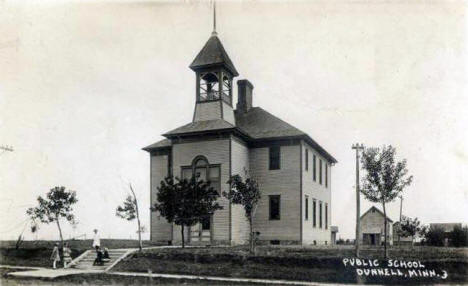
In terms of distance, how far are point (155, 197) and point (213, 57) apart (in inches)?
421

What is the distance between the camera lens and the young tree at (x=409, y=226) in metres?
47.5

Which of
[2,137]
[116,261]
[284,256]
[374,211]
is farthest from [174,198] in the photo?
[374,211]

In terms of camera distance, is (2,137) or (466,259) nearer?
(466,259)

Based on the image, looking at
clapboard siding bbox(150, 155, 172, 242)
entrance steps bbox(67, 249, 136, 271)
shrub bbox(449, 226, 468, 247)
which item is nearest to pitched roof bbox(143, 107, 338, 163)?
clapboard siding bbox(150, 155, 172, 242)

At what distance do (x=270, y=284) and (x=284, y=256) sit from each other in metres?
3.88

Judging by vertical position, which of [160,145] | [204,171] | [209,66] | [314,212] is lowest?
[314,212]

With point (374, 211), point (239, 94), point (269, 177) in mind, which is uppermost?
point (239, 94)

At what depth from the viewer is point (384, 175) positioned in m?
25.0

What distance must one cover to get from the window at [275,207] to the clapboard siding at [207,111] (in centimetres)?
651

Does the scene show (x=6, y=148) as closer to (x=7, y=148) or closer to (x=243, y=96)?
(x=7, y=148)

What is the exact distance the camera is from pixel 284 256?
22.1 metres

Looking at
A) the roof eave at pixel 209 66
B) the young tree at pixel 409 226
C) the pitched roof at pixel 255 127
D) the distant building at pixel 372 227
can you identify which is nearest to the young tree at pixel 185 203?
the pitched roof at pixel 255 127

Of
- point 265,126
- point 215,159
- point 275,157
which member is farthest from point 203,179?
point 265,126

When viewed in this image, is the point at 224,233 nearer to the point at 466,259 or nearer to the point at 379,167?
the point at 379,167
